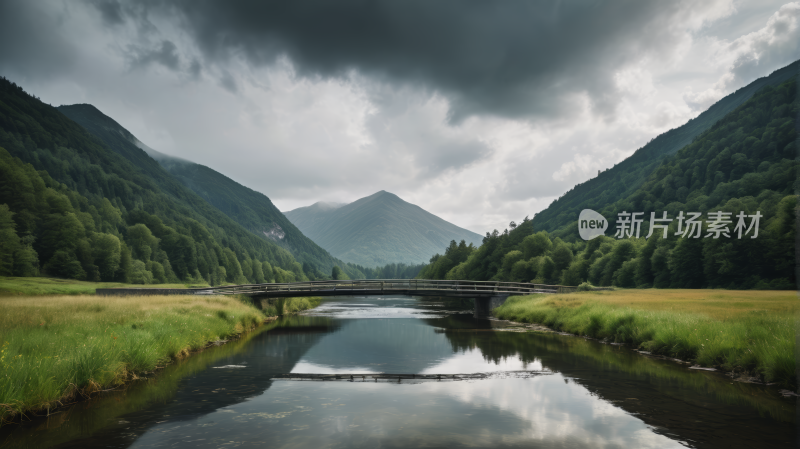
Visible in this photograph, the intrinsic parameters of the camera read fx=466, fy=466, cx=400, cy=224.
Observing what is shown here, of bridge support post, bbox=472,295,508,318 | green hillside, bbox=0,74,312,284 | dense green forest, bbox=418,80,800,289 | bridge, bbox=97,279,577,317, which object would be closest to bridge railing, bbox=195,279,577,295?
bridge, bbox=97,279,577,317

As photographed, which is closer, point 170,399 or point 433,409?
point 433,409

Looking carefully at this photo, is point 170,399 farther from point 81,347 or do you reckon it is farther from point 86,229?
point 86,229

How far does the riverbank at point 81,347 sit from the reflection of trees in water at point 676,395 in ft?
53.2

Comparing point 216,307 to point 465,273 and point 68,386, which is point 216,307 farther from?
point 465,273

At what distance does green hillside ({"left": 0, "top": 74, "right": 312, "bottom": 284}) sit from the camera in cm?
8631

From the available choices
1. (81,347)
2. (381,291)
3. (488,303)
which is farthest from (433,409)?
(488,303)

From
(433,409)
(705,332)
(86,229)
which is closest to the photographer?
(433,409)

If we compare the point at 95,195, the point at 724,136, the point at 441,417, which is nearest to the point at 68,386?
the point at 441,417

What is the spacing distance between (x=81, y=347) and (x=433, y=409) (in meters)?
12.1

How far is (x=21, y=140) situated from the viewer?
175375 millimetres

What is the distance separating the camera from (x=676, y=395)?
51.1 feet

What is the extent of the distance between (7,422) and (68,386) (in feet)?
7.63

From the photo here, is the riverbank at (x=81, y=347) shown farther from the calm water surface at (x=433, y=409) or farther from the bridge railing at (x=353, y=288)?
the bridge railing at (x=353, y=288)

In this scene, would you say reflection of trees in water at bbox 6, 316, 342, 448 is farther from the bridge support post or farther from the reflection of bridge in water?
the bridge support post
